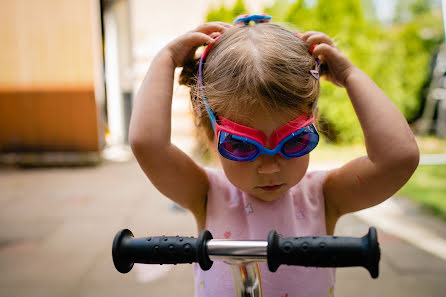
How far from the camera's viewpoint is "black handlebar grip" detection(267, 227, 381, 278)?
30.1 inches

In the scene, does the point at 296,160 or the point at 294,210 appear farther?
the point at 294,210

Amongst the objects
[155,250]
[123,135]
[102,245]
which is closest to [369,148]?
[155,250]

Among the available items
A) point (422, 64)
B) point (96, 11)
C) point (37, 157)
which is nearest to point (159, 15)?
point (96, 11)

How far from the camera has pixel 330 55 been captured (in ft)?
4.42

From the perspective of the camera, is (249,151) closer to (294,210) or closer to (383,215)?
(294,210)

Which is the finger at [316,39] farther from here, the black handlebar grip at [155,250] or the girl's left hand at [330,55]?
the black handlebar grip at [155,250]

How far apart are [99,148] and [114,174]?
109 centimetres

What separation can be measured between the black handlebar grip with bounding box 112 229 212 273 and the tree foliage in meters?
6.86

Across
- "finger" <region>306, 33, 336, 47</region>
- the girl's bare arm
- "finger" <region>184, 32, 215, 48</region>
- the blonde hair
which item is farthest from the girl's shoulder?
"finger" <region>306, 33, 336, 47</region>

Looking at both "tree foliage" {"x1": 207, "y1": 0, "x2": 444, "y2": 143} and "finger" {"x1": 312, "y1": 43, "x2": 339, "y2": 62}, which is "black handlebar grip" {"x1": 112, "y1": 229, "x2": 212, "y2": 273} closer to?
"finger" {"x1": 312, "y1": 43, "x2": 339, "y2": 62}

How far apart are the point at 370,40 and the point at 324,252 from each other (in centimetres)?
790

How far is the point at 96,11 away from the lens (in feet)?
24.6

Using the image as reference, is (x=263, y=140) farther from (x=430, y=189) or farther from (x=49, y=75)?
(x=49, y=75)

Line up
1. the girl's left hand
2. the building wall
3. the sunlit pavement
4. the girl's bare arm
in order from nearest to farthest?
the girl's bare arm, the girl's left hand, the sunlit pavement, the building wall
